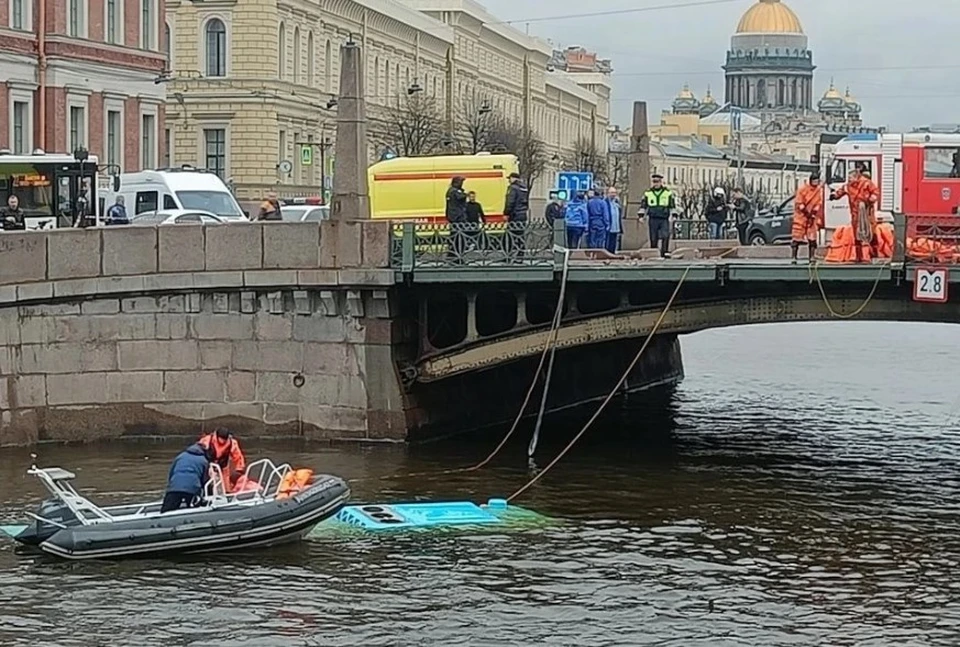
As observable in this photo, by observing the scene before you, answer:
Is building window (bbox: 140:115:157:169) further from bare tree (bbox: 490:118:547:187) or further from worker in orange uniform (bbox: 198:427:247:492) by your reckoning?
worker in orange uniform (bbox: 198:427:247:492)

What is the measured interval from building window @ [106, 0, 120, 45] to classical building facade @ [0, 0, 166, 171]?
0.09ft

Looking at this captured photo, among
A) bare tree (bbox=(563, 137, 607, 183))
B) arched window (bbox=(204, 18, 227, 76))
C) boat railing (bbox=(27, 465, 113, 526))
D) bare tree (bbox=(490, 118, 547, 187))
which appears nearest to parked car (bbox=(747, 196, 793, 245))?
boat railing (bbox=(27, 465, 113, 526))

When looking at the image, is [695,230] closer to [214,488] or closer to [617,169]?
[214,488]

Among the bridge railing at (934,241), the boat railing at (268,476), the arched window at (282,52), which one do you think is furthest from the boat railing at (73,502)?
the arched window at (282,52)

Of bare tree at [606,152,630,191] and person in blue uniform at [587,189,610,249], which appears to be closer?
person in blue uniform at [587,189,610,249]

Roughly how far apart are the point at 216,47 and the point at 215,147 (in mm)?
3744

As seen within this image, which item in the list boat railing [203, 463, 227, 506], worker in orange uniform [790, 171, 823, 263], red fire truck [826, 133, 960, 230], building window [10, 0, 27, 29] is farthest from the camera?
building window [10, 0, 27, 29]

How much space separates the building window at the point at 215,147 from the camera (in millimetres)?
76438

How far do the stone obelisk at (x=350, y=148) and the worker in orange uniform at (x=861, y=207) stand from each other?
7269 mm

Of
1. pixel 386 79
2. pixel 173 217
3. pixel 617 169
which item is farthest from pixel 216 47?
pixel 617 169

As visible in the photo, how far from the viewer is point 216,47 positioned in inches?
3029

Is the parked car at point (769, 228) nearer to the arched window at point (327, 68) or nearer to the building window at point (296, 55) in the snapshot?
the building window at point (296, 55)

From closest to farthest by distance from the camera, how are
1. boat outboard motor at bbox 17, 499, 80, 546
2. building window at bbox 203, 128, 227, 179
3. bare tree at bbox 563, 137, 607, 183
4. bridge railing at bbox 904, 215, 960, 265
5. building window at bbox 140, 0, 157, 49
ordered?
1. boat outboard motor at bbox 17, 499, 80, 546
2. bridge railing at bbox 904, 215, 960, 265
3. building window at bbox 140, 0, 157, 49
4. building window at bbox 203, 128, 227, 179
5. bare tree at bbox 563, 137, 607, 183

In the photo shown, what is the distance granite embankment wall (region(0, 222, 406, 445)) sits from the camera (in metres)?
31.6
